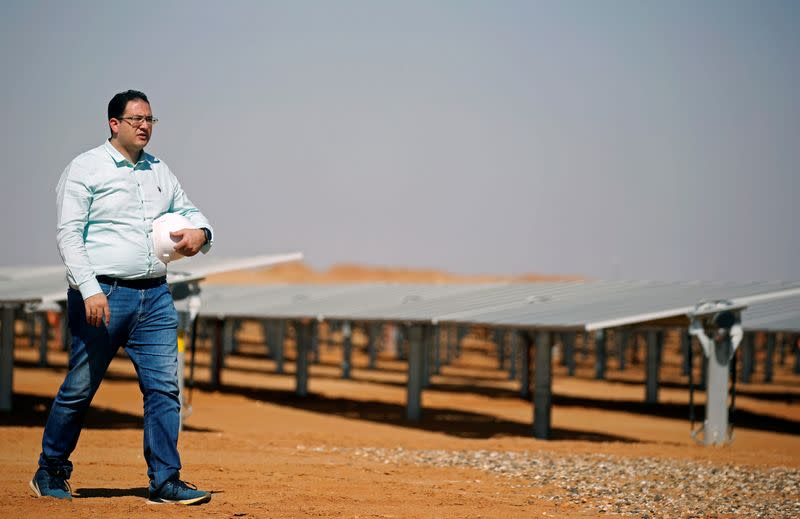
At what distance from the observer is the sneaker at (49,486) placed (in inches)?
193

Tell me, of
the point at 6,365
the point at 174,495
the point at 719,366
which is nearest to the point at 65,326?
the point at 6,365

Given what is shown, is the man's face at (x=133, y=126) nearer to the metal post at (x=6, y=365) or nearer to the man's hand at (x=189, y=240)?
the man's hand at (x=189, y=240)

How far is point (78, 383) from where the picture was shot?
4.88 meters

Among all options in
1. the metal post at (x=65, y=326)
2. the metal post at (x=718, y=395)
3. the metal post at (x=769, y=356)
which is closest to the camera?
the metal post at (x=718, y=395)

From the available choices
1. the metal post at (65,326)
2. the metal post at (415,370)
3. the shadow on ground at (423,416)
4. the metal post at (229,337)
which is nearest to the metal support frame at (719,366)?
the shadow on ground at (423,416)

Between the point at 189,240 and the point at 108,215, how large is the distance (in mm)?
372

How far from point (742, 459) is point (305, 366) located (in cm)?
1469

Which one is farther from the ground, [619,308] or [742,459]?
[619,308]

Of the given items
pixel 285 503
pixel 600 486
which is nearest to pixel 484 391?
pixel 600 486

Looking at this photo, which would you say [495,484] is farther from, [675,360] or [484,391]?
[675,360]

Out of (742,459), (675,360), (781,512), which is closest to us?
(781,512)

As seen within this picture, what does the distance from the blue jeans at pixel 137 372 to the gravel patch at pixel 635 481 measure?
7.48 ft

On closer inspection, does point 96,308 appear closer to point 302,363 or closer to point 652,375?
point 302,363

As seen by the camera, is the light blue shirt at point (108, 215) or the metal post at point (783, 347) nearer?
the light blue shirt at point (108, 215)
